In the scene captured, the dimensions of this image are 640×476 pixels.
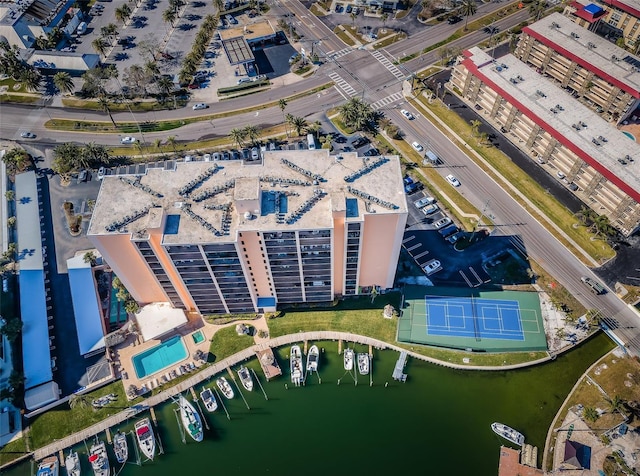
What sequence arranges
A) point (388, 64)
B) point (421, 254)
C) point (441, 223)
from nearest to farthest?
point (421, 254), point (441, 223), point (388, 64)

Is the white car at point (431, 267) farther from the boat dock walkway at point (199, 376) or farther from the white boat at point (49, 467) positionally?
the white boat at point (49, 467)

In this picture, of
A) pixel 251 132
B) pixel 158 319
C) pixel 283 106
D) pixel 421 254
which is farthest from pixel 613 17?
pixel 158 319

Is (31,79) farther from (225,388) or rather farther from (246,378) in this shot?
(246,378)

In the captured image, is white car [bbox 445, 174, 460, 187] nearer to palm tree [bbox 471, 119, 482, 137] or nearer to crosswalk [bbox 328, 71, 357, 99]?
palm tree [bbox 471, 119, 482, 137]

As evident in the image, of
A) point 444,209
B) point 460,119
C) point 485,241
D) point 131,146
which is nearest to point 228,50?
point 131,146

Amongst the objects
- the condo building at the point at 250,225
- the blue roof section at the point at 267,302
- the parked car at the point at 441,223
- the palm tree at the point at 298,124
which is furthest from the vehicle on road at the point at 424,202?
the blue roof section at the point at 267,302

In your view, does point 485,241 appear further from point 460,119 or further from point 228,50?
point 228,50

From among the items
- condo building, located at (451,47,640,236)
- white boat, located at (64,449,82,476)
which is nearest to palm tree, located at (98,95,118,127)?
white boat, located at (64,449,82,476)
